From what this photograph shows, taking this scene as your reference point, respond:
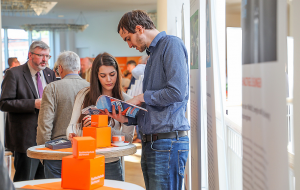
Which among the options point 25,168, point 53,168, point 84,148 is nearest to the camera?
point 84,148

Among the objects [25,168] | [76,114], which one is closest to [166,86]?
[76,114]

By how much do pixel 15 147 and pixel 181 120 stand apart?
222 centimetres

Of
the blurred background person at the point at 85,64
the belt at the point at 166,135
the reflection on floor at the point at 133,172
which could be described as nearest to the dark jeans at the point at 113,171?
the belt at the point at 166,135

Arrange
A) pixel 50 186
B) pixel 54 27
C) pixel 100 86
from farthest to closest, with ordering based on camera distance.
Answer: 1. pixel 54 27
2. pixel 100 86
3. pixel 50 186

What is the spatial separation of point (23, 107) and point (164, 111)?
1.93 m

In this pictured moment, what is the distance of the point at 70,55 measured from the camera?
2879 millimetres

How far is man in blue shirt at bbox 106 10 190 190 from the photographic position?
169 cm

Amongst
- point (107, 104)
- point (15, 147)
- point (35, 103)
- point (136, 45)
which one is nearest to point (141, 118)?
point (107, 104)

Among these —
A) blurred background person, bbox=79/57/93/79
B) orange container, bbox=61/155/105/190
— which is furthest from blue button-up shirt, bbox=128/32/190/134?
blurred background person, bbox=79/57/93/79

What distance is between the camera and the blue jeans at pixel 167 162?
175cm

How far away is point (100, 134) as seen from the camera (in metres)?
2.04

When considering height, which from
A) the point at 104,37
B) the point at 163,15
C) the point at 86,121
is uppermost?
the point at 104,37

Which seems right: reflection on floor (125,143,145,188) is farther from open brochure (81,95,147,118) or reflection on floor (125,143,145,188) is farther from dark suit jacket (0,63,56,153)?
open brochure (81,95,147,118)

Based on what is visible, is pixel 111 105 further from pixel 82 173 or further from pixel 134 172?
→ pixel 134 172
